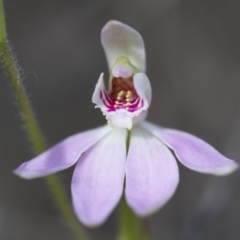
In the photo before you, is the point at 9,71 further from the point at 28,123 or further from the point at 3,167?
the point at 3,167

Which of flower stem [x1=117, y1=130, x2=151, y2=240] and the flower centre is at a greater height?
the flower centre

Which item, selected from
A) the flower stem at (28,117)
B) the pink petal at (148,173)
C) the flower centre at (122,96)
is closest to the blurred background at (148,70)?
the flower stem at (28,117)

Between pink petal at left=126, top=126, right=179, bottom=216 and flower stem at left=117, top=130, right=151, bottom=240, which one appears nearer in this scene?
pink petal at left=126, top=126, right=179, bottom=216

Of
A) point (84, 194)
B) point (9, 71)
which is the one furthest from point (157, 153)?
point (9, 71)

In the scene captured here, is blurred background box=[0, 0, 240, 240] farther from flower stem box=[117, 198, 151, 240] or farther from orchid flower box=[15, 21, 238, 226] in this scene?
orchid flower box=[15, 21, 238, 226]

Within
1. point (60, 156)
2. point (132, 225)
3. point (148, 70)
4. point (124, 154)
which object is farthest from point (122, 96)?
point (148, 70)

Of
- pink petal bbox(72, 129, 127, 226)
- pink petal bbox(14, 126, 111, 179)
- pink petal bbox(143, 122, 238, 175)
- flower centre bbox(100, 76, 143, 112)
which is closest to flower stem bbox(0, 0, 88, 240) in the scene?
pink petal bbox(14, 126, 111, 179)

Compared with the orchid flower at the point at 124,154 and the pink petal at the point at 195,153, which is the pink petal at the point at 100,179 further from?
the pink petal at the point at 195,153
